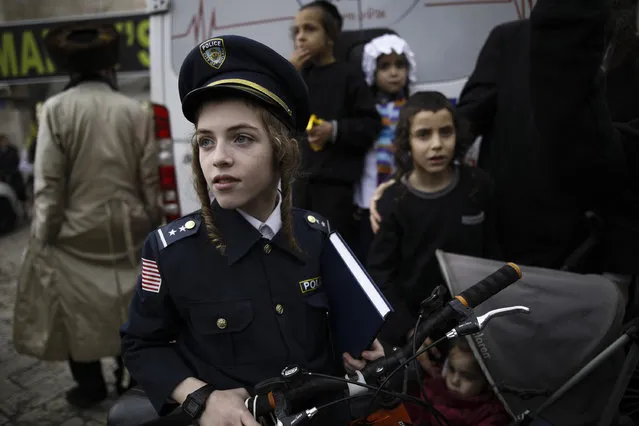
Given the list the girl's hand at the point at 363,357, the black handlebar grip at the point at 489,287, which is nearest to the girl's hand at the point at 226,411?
the girl's hand at the point at 363,357

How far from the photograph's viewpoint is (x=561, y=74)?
1.36 meters

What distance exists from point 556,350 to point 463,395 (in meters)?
0.37

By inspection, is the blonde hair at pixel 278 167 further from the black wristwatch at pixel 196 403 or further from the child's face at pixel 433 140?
the child's face at pixel 433 140

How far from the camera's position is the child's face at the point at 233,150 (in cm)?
126

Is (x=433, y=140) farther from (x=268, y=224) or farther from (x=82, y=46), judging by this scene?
(x=82, y=46)

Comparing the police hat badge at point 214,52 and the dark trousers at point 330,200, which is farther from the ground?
the police hat badge at point 214,52

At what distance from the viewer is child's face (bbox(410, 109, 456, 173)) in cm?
220

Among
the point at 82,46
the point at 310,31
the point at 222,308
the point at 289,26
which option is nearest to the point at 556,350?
the point at 222,308

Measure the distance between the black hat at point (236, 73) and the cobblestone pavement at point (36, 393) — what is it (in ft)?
8.53

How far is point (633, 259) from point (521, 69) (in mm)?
963

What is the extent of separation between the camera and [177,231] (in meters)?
1.39

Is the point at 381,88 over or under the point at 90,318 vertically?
over

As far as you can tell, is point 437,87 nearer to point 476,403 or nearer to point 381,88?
point 381,88

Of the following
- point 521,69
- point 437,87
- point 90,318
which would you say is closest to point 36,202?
point 90,318
